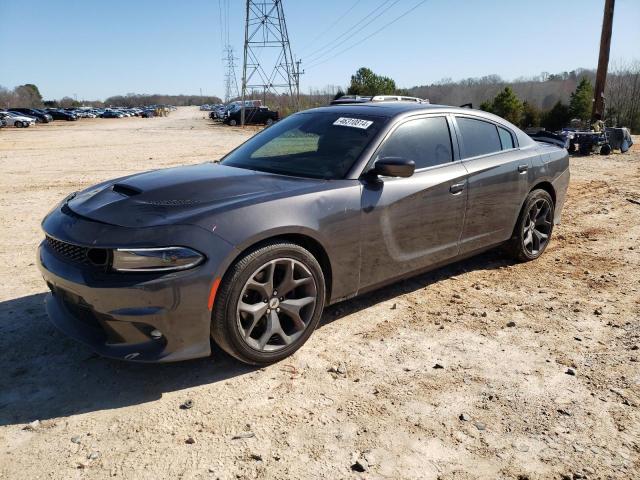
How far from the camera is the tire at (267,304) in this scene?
2.88 metres

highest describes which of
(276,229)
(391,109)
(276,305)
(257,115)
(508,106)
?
(508,106)

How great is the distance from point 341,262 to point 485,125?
90.3 inches

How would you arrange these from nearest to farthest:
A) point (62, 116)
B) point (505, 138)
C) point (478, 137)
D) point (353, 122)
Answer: point (353, 122) → point (478, 137) → point (505, 138) → point (62, 116)

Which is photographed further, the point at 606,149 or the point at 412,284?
the point at 606,149

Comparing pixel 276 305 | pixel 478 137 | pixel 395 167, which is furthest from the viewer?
pixel 478 137

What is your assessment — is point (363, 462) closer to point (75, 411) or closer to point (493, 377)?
point (493, 377)

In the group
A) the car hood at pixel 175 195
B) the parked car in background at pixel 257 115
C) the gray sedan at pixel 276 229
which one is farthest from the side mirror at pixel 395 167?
Answer: the parked car in background at pixel 257 115

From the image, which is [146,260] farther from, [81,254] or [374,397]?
[374,397]

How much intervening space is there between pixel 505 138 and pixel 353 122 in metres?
1.79

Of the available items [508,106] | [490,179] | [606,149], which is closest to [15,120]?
[508,106]

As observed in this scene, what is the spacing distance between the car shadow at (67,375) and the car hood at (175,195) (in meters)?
0.95

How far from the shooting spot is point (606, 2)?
19375 mm

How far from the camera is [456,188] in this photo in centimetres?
413

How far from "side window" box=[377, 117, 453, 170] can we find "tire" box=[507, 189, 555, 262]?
4.29 feet
